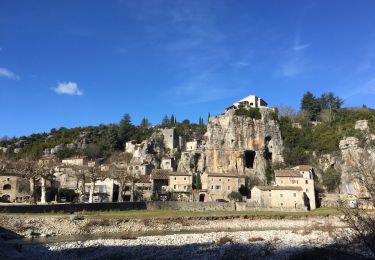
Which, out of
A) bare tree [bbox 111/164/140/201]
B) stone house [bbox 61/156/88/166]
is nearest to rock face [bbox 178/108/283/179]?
bare tree [bbox 111/164/140/201]

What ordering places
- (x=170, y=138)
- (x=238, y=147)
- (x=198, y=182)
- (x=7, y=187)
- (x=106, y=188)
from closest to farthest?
(x=7, y=187)
(x=106, y=188)
(x=198, y=182)
(x=238, y=147)
(x=170, y=138)

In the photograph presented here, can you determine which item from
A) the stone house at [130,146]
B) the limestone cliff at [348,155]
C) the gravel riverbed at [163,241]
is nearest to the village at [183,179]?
the stone house at [130,146]

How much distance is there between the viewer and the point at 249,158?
90.2 m

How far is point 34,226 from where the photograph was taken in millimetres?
38094

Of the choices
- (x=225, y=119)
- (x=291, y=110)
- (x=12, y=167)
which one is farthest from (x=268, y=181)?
(x=12, y=167)

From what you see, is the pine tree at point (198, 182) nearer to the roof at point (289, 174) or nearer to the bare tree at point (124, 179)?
the bare tree at point (124, 179)

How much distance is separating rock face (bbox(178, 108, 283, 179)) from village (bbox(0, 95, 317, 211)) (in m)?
0.23

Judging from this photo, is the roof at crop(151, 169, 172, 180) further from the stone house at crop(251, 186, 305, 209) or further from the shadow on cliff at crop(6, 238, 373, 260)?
the shadow on cliff at crop(6, 238, 373, 260)

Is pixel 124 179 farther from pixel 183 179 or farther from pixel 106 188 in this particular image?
pixel 183 179

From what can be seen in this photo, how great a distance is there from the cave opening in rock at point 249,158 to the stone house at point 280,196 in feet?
72.7

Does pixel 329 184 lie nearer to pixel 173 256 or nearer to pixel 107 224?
pixel 107 224

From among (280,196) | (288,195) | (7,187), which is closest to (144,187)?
(7,187)

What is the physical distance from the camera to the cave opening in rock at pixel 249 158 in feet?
291

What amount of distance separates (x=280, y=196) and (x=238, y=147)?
24.0 meters
